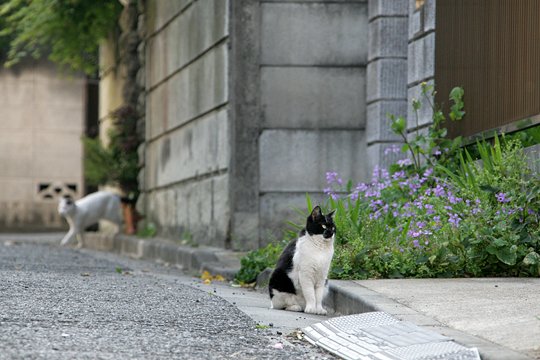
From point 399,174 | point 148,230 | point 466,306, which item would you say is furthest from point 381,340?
point 148,230

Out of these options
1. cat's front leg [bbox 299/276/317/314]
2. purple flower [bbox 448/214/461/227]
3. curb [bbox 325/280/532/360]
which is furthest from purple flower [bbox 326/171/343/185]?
cat's front leg [bbox 299/276/317/314]

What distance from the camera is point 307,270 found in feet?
22.6

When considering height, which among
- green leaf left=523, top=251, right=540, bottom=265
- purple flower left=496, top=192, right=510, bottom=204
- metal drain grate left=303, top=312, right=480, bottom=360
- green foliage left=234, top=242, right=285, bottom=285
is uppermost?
purple flower left=496, top=192, right=510, bottom=204

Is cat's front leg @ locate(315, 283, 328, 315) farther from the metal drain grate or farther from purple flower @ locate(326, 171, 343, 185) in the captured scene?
purple flower @ locate(326, 171, 343, 185)

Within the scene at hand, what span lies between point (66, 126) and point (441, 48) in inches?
554

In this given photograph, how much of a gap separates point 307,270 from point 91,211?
9.41 metres

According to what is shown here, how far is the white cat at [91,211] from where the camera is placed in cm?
1578

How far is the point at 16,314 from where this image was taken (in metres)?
5.84

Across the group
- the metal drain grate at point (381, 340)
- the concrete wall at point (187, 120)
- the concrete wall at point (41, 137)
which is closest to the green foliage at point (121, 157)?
the concrete wall at point (187, 120)

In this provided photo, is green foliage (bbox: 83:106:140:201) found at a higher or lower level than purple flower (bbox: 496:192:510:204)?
higher

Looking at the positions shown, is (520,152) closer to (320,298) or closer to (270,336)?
(320,298)

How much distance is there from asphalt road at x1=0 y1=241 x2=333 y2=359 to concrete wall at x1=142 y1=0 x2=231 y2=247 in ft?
9.99

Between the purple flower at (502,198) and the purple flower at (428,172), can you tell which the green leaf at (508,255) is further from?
the purple flower at (428,172)

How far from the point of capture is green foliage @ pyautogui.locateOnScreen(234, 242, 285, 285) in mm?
8938
